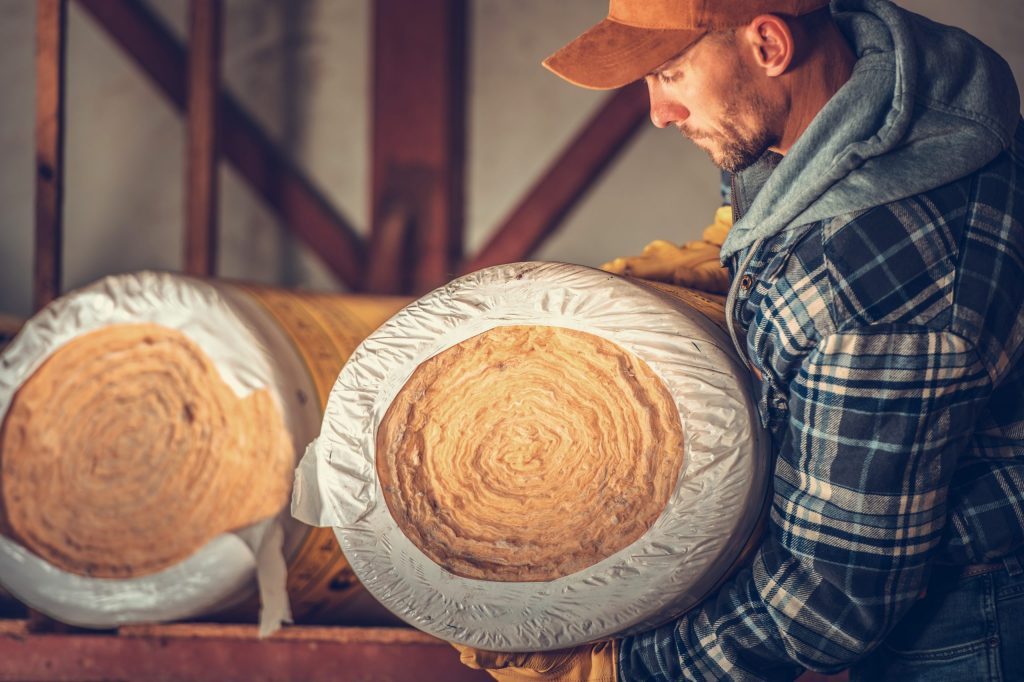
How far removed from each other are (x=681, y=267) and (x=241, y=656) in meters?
1.07

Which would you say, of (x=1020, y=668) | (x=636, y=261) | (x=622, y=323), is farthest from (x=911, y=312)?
(x=636, y=261)

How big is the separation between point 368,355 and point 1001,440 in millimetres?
846

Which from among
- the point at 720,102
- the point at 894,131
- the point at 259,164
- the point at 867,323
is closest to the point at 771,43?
the point at 720,102

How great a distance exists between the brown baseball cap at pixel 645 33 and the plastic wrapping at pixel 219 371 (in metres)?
0.69

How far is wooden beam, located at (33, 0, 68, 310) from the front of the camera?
2.17 m

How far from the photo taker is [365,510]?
132 cm

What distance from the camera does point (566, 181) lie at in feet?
11.5

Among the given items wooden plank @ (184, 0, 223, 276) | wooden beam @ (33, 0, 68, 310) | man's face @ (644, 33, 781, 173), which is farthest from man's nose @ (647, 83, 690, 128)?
wooden plank @ (184, 0, 223, 276)

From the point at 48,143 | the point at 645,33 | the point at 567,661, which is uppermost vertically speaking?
the point at 645,33

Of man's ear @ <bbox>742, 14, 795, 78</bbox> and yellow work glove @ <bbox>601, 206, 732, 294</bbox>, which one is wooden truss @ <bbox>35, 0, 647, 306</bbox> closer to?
yellow work glove @ <bbox>601, 206, 732, 294</bbox>

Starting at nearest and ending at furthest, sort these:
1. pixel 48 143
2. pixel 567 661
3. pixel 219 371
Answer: pixel 567 661, pixel 219 371, pixel 48 143

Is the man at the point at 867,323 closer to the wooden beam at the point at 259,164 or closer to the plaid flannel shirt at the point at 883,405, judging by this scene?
the plaid flannel shirt at the point at 883,405

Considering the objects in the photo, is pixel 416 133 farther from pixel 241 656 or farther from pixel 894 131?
pixel 894 131

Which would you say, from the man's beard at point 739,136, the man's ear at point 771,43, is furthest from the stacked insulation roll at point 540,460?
the man's ear at point 771,43
